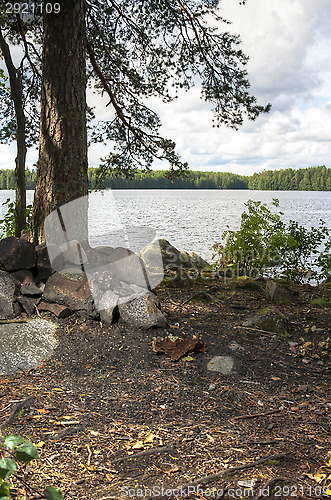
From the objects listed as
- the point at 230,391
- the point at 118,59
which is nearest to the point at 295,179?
the point at 118,59

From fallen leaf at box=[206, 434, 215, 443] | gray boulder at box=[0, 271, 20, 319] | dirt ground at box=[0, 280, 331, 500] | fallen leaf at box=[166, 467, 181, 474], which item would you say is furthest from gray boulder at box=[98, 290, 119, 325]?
fallen leaf at box=[166, 467, 181, 474]

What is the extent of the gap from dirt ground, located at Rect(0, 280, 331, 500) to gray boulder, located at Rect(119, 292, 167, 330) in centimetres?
11

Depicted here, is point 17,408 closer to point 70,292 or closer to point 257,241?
point 70,292

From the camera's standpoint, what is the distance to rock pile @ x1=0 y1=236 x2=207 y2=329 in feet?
13.7

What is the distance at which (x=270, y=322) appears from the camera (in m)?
4.39

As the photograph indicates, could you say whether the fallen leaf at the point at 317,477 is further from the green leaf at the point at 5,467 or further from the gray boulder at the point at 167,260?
the gray boulder at the point at 167,260

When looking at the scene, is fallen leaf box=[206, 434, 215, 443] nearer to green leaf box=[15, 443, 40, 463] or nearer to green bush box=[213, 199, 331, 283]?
green leaf box=[15, 443, 40, 463]

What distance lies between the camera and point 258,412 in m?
2.90

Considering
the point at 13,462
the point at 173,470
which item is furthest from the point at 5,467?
the point at 173,470

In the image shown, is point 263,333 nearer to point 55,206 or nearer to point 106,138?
point 55,206

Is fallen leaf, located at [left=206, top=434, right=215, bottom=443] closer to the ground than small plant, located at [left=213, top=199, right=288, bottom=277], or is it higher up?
closer to the ground

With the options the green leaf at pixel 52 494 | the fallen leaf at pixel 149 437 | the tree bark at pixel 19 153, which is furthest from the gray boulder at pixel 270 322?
the tree bark at pixel 19 153

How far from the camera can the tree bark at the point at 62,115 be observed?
16.4ft

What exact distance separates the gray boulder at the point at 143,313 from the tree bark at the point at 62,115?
4.70 ft
